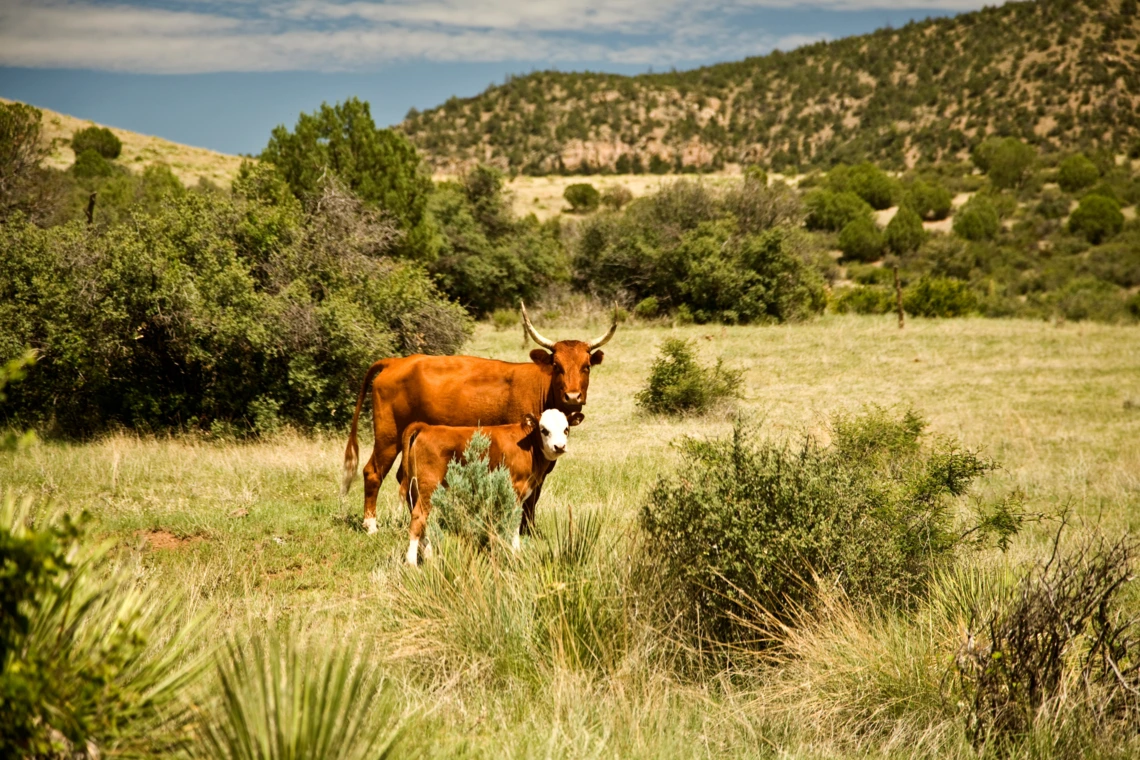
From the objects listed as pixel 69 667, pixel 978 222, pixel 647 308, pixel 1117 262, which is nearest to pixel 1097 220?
pixel 978 222

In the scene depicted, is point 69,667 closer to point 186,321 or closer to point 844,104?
point 186,321

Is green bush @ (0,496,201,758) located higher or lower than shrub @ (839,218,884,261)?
higher

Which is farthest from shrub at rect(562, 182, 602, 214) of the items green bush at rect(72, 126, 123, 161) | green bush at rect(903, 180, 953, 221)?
green bush at rect(72, 126, 123, 161)

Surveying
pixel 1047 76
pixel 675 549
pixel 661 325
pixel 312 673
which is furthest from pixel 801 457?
pixel 1047 76

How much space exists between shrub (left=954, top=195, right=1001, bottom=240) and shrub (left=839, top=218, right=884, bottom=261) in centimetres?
545

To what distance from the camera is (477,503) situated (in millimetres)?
6031

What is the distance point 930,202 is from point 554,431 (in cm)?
5221

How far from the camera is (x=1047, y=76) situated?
75.9 metres

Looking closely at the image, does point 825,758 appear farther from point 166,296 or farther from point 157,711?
point 166,296

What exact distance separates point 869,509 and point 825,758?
2312 mm

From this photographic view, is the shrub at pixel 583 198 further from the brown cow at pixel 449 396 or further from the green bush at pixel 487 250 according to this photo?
the brown cow at pixel 449 396

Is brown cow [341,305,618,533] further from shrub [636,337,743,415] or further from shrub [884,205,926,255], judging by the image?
shrub [884,205,926,255]

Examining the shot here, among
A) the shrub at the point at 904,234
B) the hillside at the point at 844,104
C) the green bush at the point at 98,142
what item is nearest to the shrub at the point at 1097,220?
the shrub at the point at 904,234

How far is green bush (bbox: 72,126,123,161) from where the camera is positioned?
48750 millimetres
